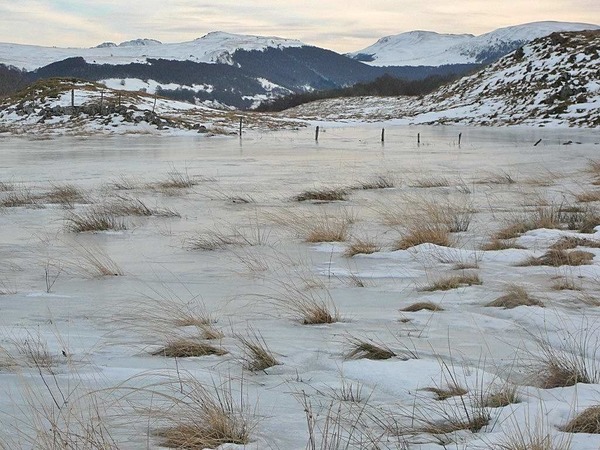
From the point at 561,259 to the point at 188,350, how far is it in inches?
164

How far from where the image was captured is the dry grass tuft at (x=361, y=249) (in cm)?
744

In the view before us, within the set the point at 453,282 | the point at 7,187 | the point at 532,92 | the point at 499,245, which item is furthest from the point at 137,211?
the point at 532,92

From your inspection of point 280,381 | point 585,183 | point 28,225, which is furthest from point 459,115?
point 280,381

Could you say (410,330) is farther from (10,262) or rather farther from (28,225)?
(28,225)

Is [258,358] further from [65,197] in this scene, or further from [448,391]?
[65,197]

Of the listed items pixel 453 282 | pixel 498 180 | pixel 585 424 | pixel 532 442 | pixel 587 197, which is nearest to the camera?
pixel 532 442

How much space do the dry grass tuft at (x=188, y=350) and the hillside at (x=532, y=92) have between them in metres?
39.2

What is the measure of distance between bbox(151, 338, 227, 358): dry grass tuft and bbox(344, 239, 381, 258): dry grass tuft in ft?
10.9

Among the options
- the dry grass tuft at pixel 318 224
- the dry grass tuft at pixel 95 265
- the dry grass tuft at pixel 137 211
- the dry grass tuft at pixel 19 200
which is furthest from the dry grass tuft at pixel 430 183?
the dry grass tuft at pixel 95 265

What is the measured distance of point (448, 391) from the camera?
11.9 feet

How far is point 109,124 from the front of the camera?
1538 inches

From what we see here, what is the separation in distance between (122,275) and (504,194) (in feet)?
27.4

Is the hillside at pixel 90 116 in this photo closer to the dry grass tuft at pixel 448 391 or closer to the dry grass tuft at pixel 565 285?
the dry grass tuft at pixel 565 285

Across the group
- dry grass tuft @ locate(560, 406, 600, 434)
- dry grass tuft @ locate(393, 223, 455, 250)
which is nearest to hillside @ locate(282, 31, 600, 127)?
dry grass tuft @ locate(393, 223, 455, 250)
